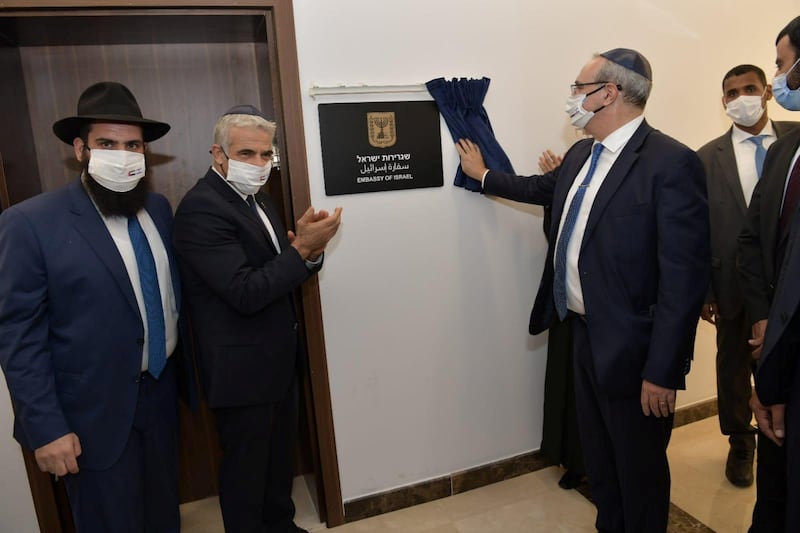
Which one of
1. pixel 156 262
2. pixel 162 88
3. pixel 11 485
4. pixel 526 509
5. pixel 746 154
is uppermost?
pixel 162 88

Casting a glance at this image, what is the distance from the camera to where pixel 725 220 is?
91.9 inches

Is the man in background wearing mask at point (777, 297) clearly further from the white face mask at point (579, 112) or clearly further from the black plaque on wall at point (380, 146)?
the black plaque on wall at point (380, 146)

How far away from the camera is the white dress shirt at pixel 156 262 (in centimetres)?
165

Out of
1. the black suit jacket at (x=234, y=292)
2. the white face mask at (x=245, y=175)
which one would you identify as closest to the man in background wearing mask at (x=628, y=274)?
the black suit jacket at (x=234, y=292)

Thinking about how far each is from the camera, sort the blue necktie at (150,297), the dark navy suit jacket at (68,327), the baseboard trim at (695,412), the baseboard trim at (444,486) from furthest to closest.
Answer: the baseboard trim at (695,412), the baseboard trim at (444,486), the blue necktie at (150,297), the dark navy suit jacket at (68,327)

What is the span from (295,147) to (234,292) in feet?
2.16

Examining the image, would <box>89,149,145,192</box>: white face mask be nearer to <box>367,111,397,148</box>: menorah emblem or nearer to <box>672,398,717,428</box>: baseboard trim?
<box>367,111,397,148</box>: menorah emblem

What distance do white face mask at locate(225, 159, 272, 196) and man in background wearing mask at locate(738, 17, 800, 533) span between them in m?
1.58

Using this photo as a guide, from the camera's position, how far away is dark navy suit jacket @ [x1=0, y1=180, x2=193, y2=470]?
1.44m

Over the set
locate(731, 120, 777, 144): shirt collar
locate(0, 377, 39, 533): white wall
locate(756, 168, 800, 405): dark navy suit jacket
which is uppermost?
locate(731, 120, 777, 144): shirt collar

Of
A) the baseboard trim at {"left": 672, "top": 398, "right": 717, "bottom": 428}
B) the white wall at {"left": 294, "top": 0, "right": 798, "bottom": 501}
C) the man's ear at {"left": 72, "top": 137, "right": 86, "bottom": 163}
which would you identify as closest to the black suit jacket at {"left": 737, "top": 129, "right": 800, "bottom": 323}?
the white wall at {"left": 294, "top": 0, "right": 798, "bottom": 501}

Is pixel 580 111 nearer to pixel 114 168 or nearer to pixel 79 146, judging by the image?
pixel 114 168

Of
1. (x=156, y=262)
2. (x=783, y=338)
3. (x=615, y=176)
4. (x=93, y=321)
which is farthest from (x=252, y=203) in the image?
(x=783, y=338)

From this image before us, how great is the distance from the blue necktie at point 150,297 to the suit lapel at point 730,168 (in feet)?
7.75
